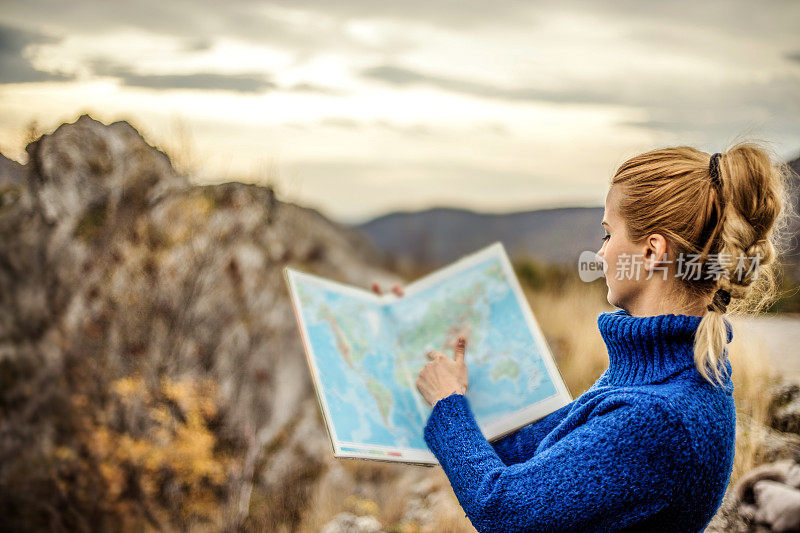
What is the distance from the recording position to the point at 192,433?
495cm

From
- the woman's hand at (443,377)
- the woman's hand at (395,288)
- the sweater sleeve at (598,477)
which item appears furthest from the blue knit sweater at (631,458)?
the woman's hand at (395,288)

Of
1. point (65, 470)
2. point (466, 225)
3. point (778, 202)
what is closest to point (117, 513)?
point (65, 470)

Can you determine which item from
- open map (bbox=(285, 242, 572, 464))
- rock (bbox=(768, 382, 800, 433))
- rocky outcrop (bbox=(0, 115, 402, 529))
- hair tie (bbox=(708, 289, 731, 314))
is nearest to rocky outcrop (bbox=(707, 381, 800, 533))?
rock (bbox=(768, 382, 800, 433))

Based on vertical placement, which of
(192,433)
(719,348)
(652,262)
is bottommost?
(192,433)

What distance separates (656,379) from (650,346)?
0.19 ft

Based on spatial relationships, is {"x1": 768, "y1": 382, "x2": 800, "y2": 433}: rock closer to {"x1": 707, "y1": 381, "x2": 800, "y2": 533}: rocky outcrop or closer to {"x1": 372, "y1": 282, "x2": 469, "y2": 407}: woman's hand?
{"x1": 707, "y1": 381, "x2": 800, "y2": 533}: rocky outcrop

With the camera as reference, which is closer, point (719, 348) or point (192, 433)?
point (719, 348)

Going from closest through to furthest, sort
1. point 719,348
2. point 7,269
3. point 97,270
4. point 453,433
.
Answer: point 719,348
point 453,433
point 97,270
point 7,269

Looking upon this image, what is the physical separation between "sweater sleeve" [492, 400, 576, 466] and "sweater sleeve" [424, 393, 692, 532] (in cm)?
24

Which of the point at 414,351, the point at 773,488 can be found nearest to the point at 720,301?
the point at 414,351

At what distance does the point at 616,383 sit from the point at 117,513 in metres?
4.91

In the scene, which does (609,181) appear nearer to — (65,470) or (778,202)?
(778,202)

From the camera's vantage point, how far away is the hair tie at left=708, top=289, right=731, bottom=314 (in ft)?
3.53

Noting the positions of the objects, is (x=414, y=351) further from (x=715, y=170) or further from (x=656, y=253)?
(x=715, y=170)
